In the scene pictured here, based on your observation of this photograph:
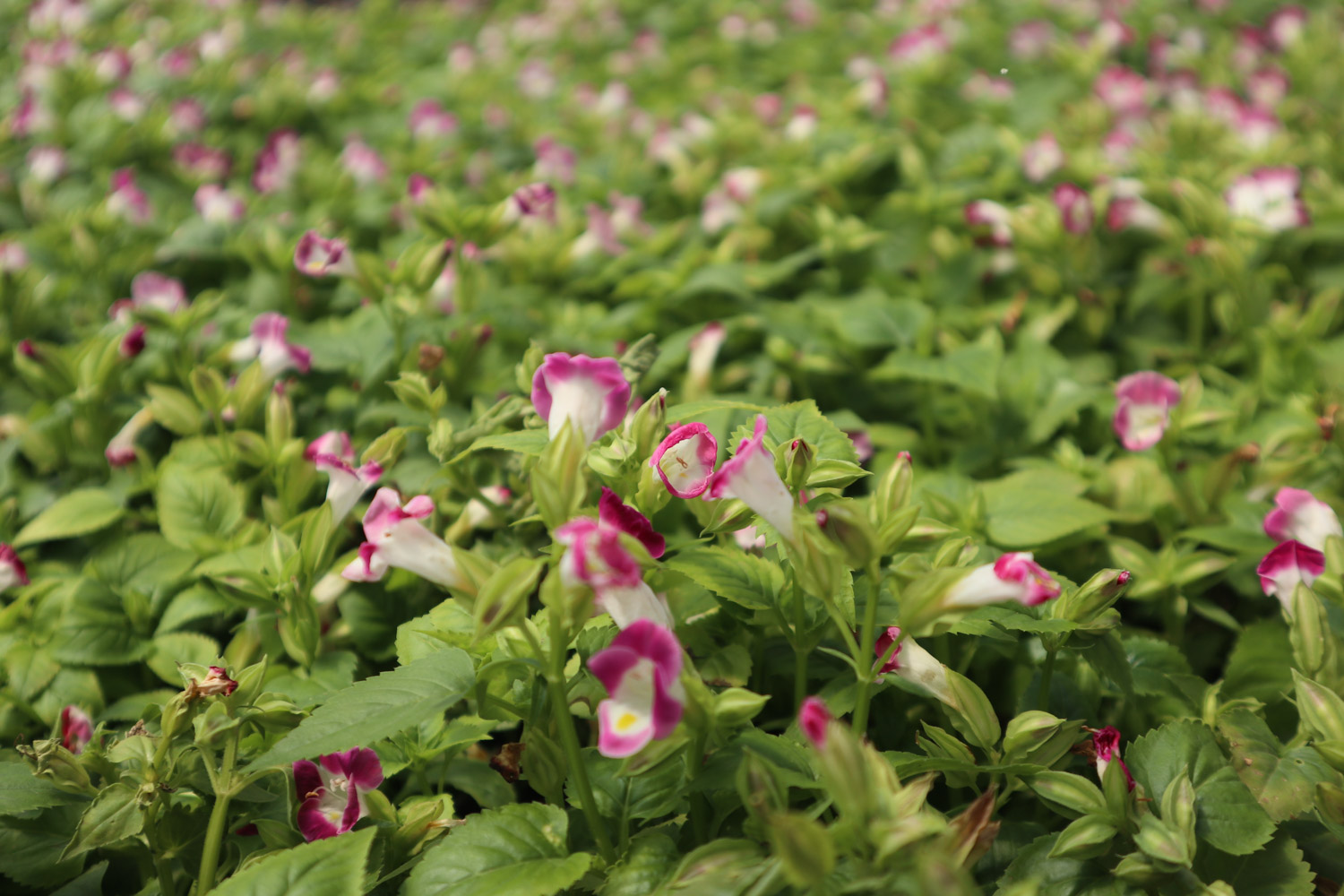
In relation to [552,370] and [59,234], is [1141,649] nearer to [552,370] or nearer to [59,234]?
[552,370]

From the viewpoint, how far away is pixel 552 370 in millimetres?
1014

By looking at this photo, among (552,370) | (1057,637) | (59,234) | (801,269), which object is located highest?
(552,370)

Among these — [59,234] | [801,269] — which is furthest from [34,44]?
[801,269]

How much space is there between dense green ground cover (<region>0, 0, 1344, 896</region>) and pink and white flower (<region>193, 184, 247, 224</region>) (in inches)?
0.8

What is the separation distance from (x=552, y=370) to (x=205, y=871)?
0.66m

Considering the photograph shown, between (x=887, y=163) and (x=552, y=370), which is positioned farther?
(x=887, y=163)

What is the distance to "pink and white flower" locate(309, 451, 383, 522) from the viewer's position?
1235mm

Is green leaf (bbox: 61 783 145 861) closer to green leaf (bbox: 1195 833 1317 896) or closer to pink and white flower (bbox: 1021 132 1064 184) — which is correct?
green leaf (bbox: 1195 833 1317 896)

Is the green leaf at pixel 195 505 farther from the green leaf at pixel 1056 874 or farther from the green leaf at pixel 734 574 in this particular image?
the green leaf at pixel 1056 874

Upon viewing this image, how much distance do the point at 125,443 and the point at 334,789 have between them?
0.99m

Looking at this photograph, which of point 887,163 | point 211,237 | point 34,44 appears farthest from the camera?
point 34,44

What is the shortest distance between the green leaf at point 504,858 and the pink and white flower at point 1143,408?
1.12 metres

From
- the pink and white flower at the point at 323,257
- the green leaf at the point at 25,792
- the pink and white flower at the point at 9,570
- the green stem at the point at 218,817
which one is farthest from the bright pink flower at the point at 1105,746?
the pink and white flower at the point at 9,570

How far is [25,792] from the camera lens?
1070 millimetres
